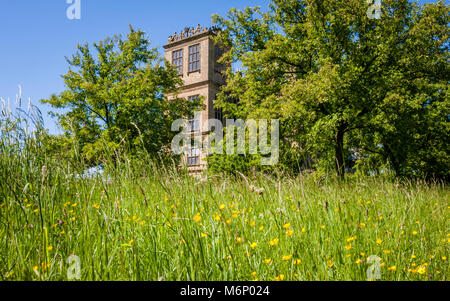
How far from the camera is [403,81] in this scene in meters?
14.5

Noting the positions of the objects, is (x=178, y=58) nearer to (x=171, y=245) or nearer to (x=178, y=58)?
(x=178, y=58)

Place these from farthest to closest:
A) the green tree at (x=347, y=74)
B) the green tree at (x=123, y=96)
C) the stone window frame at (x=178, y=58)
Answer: the stone window frame at (x=178, y=58) → the green tree at (x=123, y=96) → the green tree at (x=347, y=74)

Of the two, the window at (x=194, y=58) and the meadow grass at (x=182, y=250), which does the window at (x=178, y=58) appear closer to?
the window at (x=194, y=58)

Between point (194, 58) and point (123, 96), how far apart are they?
14685 millimetres

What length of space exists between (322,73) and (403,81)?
4.85 metres

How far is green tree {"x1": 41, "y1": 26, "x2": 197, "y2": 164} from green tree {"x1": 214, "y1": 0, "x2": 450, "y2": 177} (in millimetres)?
5003

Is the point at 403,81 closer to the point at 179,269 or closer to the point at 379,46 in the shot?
the point at 379,46

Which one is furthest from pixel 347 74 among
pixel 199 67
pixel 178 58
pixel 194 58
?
pixel 178 58

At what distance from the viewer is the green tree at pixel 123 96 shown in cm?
1770

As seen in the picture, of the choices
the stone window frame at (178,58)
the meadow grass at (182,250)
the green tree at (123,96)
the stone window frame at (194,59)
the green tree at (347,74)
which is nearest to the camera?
the meadow grass at (182,250)

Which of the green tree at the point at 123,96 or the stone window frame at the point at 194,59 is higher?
the stone window frame at the point at 194,59

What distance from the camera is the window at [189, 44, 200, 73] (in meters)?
30.9

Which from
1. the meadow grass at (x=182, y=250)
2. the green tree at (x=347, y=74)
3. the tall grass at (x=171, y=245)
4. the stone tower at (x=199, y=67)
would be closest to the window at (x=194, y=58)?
the stone tower at (x=199, y=67)
